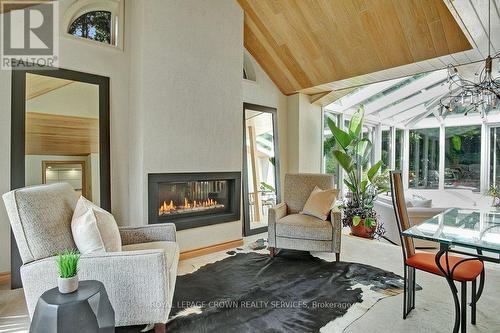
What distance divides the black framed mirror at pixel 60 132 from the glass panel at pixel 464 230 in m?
3.13

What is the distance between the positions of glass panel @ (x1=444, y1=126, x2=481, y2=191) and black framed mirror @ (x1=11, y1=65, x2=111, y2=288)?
8.09 meters

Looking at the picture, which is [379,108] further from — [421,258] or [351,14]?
[421,258]

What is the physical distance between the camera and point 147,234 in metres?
2.62

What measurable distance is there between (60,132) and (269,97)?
3206 mm

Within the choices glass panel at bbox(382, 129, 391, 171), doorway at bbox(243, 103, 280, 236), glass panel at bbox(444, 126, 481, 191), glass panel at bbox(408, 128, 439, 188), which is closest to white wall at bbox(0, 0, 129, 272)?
doorway at bbox(243, 103, 280, 236)

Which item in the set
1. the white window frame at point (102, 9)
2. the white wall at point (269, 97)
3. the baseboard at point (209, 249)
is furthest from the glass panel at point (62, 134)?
the white wall at point (269, 97)

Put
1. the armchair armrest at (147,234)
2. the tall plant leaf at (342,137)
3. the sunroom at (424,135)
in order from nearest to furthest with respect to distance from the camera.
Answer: the armchair armrest at (147,234) → the tall plant leaf at (342,137) → the sunroom at (424,135)

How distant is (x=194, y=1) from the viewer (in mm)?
3537

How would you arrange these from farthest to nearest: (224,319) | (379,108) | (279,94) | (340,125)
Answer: (379,108), (340,125), (279,94), (224,319)

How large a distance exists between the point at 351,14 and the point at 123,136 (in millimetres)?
3065

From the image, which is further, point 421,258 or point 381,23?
point 381,23

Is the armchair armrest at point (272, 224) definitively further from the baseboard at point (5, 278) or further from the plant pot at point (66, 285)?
the baseboard at point (5, 278)

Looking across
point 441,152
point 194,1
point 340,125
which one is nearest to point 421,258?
point 194,1

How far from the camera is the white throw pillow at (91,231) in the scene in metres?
1.90
